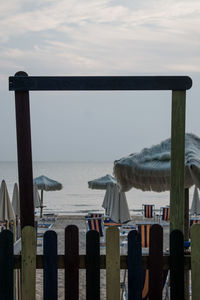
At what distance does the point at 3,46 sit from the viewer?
12.9 meters

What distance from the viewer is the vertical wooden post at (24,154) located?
127 inches

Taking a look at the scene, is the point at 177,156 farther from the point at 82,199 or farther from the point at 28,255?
the point at 82,199

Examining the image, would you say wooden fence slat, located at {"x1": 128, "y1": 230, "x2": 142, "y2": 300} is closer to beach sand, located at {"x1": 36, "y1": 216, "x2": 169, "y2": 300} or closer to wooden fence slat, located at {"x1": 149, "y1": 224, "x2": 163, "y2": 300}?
wooden fence slat, located at {"x1": 149, "y1": 224, "x2": 163, "y2": 300}

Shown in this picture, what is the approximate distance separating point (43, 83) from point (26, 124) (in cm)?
32

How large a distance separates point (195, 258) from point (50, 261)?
38.8 inches

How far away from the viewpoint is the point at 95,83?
320cm

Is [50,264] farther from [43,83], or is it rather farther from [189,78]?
[189,78]

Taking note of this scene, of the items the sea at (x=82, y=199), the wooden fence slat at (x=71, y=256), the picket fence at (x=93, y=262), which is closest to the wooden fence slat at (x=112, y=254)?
the picket fence at (x=93, y=262)

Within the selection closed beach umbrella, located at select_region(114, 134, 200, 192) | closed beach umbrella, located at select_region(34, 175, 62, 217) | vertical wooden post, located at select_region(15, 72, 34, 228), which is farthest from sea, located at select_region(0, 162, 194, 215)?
vertical wooden post, located at select_region(15, 72, 34, 228)

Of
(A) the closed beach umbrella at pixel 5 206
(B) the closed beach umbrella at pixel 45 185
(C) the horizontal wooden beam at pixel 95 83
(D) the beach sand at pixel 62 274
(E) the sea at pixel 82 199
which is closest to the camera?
(C) the horizontal wooden beam at pixel 95 83

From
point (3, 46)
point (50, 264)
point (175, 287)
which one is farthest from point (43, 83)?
point (3, 46)

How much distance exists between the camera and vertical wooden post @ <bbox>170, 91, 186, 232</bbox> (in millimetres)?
3223

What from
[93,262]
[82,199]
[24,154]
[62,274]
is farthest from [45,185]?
[82,199]

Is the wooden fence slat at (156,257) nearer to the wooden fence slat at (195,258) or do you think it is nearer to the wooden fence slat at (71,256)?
the wooden fence slat at (195,258)
